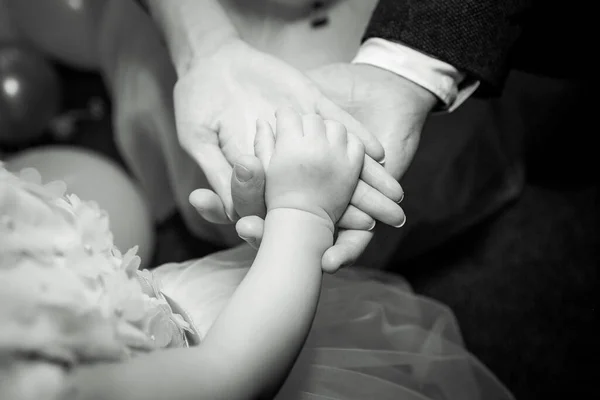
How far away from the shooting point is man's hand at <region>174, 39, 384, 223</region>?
0.72m

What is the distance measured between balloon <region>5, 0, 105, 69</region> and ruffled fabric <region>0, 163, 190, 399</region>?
78cm

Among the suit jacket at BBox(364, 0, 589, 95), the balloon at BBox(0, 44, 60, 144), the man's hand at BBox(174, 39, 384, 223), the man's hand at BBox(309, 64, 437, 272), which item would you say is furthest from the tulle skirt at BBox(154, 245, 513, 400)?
the balloon at BBox(0, 44, 60, 144)

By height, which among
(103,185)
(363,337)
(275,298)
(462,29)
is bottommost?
(363,337)

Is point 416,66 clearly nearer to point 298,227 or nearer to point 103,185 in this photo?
point 298,227

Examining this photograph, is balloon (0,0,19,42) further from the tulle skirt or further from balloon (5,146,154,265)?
the tulle skirt

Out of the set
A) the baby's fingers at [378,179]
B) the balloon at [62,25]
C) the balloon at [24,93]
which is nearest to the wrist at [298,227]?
the baby's fingers at [378,179]

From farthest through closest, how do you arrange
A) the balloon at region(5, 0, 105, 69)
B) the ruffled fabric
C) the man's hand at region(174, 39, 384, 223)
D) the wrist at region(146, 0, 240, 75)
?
the balloon at region(5, 0, 105, 69) → the wrist at region(146, 0, 240, 75) → the man's hand at region(174, 39, 384, 223) → the ruffled fabric

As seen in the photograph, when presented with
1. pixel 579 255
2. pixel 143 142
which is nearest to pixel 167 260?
pixel 143 142

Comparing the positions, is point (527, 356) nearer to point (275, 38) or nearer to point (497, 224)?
point (497, 224)

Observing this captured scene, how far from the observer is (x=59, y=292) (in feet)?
1.43

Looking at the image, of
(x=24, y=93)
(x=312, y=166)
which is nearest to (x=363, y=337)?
(x=312, y=166)

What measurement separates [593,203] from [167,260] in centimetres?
99

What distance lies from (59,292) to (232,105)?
39 cm

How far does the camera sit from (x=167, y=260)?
125cm
